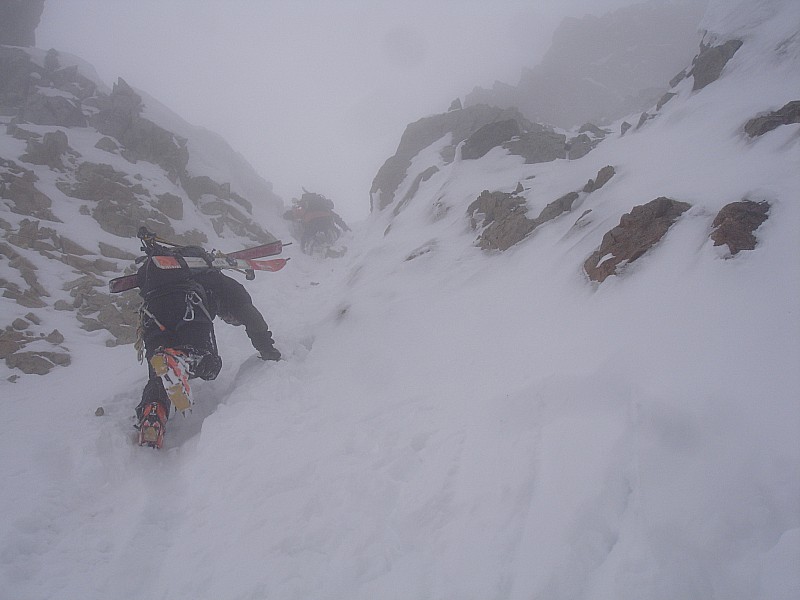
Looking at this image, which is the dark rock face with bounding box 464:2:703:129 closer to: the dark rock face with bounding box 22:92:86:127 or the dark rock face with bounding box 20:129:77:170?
the dark rock face with bounding box 22:92:86:127

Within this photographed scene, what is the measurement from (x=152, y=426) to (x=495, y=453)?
4564 mm

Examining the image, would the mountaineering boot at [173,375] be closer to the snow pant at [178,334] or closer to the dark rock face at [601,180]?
the snow pant at [178,334]

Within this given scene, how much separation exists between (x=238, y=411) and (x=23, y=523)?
2338 mm

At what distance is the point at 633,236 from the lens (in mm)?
5070

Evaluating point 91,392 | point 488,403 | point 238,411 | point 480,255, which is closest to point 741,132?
point 480,255

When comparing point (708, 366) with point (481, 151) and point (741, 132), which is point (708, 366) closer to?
point (741, 132)

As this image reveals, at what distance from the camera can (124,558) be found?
3346mm

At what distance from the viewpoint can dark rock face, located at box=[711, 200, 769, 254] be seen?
11.5 feet

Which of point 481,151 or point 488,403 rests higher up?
point 481,151

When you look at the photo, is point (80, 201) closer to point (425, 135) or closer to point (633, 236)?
point (633, 236)

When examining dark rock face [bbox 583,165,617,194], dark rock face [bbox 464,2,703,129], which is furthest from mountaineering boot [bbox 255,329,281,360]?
dark rock face [bbox 464,2,703,129]

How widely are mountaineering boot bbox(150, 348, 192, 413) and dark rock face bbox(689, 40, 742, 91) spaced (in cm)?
1937

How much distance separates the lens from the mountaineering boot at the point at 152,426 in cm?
492

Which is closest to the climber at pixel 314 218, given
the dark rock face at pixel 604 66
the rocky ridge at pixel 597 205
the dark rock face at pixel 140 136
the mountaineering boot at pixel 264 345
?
the rocky ridge at pixel 597 205
